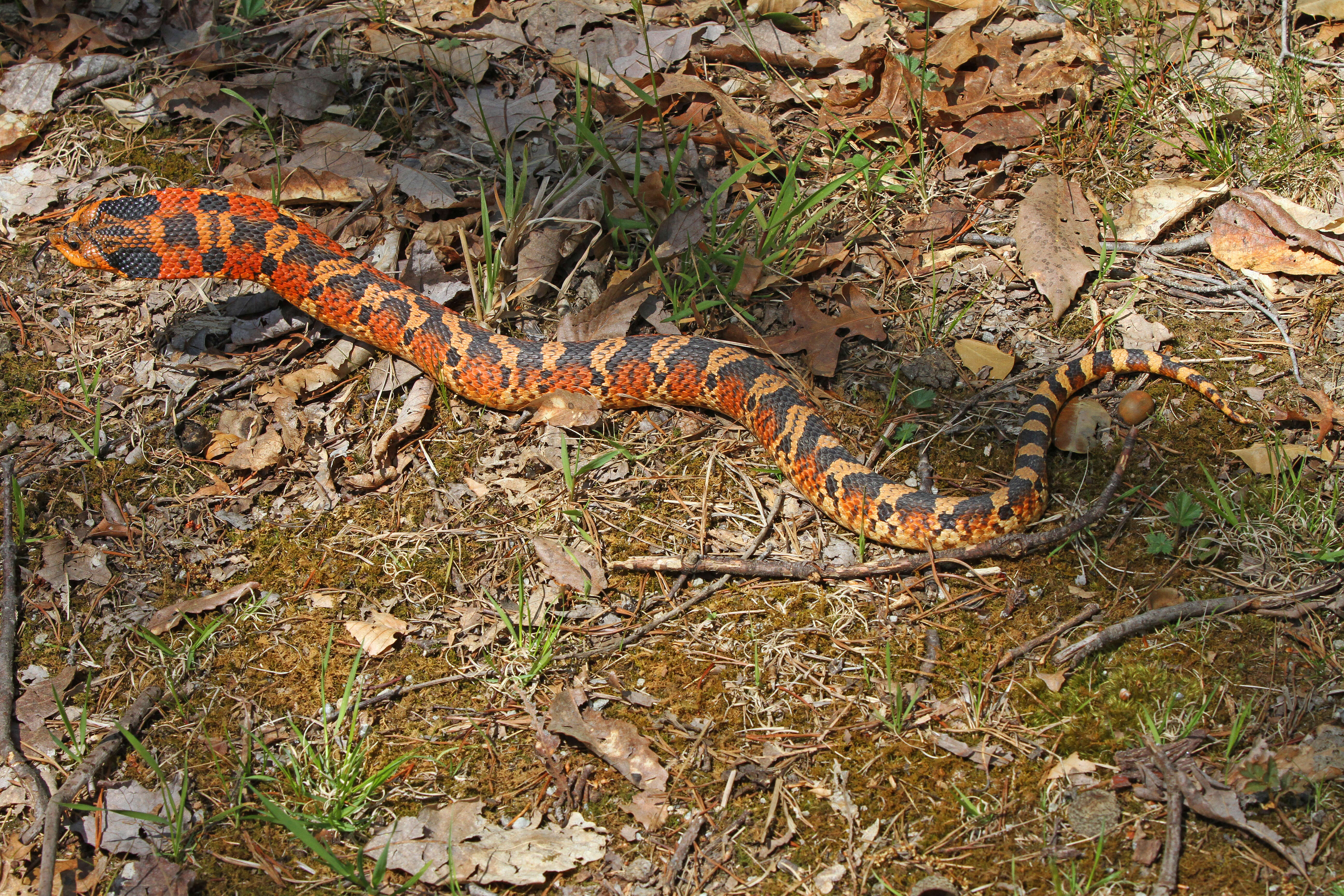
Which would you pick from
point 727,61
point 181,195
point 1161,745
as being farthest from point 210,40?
point 1161,745

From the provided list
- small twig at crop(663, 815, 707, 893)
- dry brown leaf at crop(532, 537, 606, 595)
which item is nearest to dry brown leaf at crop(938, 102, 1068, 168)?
dry brown leaf at crop(532, 537, 606, 595)

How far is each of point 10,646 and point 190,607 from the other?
96 cm

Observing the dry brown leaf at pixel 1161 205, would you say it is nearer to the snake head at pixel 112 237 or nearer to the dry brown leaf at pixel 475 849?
the dry brown leaf at pixel 475 849

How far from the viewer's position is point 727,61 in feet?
23.3

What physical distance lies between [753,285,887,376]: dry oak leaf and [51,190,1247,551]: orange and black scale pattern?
9.4 inches

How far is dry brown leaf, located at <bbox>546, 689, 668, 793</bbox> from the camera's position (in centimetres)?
397

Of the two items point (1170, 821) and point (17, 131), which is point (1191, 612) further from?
point (17, 131)

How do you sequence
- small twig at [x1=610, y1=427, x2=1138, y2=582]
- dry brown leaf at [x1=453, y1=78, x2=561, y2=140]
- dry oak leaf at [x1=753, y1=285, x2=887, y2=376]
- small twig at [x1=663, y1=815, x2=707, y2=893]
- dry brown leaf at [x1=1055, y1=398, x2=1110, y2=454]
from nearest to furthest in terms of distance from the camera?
small twig at [x1=663, y1=815, x2=707, y2=893], small twig at [x1=610, y1=427, x2=1138, y2=582], dry brown leaf at [x1=1055, y1=398, x2=1110, y2=454], dry oak leaf at [x1=753, y1=285, x2=887, y2=376], dry brown leaf at [x1=453, y1=78, x2=561, y2=140]

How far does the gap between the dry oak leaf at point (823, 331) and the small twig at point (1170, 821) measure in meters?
2.85

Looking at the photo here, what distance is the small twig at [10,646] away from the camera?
4098 millimetres

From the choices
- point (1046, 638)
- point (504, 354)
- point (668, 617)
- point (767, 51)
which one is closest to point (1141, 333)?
point (1046, 638)

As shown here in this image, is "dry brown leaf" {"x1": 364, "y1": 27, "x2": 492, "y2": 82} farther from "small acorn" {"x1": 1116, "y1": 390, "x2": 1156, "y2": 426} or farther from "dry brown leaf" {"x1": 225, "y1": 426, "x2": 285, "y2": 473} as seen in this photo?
"small acorn" {"x1": 1116, "y1": 390, "x2": 1156, "y2": 426}

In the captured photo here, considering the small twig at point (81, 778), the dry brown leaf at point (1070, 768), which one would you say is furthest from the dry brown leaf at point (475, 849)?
the dry brown leaf at point (1070, 768)

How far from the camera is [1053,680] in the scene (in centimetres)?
414
